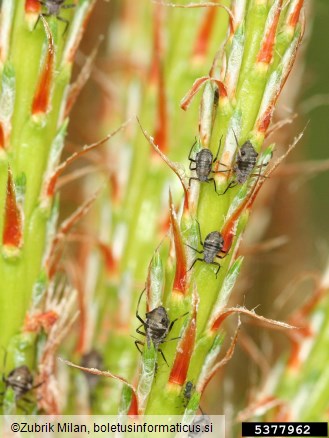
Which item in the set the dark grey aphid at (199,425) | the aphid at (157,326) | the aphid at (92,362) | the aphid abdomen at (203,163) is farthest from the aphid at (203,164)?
the aphid at (92,362)

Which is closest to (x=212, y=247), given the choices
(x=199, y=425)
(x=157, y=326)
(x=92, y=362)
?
(x=157, y=326)

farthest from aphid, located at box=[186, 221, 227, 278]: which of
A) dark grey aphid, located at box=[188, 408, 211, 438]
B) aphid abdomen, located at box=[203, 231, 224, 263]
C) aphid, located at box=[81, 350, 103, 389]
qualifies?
aphid, located at box=[81, 350, 103, 389]

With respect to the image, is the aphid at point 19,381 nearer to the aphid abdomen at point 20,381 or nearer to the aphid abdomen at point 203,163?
the aphid abdomen at point 20,381

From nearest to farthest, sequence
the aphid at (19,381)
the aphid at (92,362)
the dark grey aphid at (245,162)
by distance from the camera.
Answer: the dark grey aphid at (245,162) → the aphid at (19,381) → the aphid at (92,362)

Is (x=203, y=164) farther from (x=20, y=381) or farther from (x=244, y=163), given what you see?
(x=20, y=381)

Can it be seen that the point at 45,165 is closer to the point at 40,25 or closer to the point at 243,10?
the point at 40,25

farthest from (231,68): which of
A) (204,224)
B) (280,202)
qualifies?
(280,202)

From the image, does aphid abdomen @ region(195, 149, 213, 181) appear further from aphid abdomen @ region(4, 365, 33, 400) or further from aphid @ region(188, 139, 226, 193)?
aphid abdomen @ region(4, 365, 33, 400)
